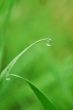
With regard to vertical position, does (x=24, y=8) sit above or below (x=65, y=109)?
above

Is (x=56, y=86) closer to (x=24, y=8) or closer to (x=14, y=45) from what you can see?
(x=14, y=45)

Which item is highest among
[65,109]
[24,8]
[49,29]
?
[24,8]

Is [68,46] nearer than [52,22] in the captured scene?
Yes

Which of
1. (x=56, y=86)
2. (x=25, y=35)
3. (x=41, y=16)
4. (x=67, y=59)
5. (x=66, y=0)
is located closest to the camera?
(x=56, y=86)

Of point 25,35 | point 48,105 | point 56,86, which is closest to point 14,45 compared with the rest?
point 25,35

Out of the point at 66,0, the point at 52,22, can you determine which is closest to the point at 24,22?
the point at 52,22

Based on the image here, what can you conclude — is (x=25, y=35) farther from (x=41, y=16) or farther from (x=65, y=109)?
(x=65, y=109)

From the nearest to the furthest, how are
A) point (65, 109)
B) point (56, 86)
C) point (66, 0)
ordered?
point (65, 109)
point (56, 86)
point (66, 0)
